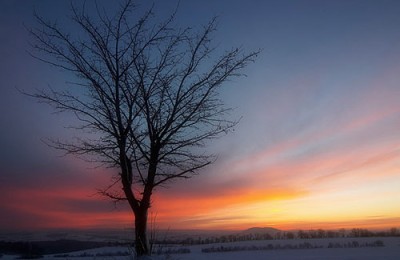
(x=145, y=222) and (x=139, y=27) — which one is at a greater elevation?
(x=139, y=27)

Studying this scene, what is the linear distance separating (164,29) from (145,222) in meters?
4.31

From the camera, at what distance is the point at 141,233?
8.08 m

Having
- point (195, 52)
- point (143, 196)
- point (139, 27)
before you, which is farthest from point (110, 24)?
point (143, 196)

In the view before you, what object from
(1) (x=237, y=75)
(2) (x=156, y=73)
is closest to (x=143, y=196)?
(2) (x=156, y=73)

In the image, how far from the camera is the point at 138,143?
8.84 m

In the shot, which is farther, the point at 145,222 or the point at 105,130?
the point at 105,130

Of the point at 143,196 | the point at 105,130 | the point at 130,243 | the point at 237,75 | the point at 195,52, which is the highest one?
the point at 195,52

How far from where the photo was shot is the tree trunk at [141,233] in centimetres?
780

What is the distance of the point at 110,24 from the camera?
8.81 meters

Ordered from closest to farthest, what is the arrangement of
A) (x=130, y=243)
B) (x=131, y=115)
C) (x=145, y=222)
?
(x=130, y=243)
(x=145, y=222)
(x=131, y=115)

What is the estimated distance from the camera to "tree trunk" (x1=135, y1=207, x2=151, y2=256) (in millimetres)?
7798

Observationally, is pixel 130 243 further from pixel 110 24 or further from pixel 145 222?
pixel 110 24

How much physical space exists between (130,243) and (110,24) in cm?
484

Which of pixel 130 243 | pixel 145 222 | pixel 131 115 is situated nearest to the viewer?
pixel 130 243
